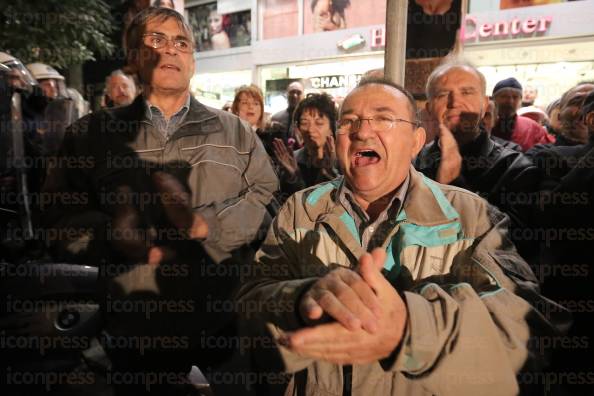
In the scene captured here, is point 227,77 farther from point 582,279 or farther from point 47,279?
point 582,279

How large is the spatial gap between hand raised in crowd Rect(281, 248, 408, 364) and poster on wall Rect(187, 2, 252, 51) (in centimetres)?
1749

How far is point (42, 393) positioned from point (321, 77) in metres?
13.4

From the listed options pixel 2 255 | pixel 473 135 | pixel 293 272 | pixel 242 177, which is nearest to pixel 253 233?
pixel 242 177

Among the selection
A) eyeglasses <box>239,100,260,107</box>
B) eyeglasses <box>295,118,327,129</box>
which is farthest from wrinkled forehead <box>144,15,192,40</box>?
eyeglasses <box>239,100,260,107</box>

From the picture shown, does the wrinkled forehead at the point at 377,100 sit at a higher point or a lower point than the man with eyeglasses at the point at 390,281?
higher

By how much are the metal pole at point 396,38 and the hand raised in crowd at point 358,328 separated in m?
1.17

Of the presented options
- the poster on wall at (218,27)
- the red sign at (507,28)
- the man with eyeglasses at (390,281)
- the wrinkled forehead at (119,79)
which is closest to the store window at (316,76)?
the poster on wall at (218,27)

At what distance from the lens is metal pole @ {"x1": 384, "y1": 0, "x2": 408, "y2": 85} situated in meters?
2.06

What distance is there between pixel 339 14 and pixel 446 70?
44.8ft

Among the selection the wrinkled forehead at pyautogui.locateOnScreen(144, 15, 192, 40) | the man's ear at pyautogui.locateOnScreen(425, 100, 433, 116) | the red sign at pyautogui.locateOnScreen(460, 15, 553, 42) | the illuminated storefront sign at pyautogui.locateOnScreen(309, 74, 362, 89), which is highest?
the red sign at pyautogui.locateOnScreen(460, 15, 553, 42)

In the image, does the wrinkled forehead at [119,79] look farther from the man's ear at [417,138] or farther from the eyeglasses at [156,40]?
the man's ear at [417,138]

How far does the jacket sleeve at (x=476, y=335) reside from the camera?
1179 millimetres

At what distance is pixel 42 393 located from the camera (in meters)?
2.88

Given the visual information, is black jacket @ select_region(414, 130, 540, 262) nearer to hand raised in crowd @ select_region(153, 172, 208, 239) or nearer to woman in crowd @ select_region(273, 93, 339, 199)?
woman in crowd @ select_region(273, 93, 339, 199)
